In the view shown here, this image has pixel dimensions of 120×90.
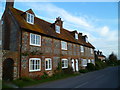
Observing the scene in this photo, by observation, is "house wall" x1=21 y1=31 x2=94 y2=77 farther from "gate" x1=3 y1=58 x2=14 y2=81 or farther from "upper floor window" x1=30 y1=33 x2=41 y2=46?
"gate" x1=3 y1=58 x2=14 y2=81

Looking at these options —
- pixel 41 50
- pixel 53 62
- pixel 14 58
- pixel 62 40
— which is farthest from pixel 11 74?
pixel 62 40

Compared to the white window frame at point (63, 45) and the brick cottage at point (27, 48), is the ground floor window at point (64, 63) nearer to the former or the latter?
the brick cottage at point (27, 48)

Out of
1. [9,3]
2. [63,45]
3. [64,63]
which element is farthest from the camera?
[63,45]

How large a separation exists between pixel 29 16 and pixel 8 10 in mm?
3200

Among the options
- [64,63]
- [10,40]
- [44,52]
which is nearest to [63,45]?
[64,63]

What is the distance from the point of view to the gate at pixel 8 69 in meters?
13.3

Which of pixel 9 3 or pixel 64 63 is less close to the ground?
pixel 9 3

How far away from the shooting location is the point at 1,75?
12711 millimetres

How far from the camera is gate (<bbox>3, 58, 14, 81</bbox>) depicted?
13262mm

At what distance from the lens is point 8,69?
1364 centimetres

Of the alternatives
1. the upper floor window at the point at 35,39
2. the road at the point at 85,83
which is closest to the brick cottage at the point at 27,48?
the upper floor window at the point at 35,39

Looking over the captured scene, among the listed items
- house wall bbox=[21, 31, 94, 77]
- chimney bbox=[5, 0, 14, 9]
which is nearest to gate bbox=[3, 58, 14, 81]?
house wall bbox=[21, 31, 94, 77]

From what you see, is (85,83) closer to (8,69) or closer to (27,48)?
(27,48)

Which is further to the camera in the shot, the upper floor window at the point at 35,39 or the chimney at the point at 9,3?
the chimney at the point at 9,3
